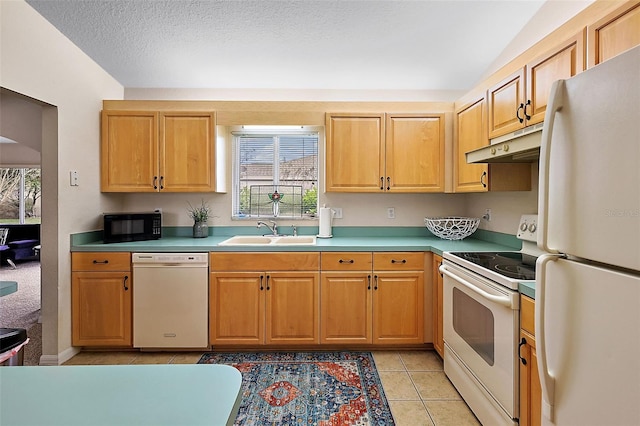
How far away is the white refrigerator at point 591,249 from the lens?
79 centimetres

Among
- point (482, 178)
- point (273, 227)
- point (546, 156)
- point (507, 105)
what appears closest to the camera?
point (546, 156)

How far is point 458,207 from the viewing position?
3.34 metres

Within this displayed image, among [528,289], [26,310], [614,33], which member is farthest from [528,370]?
[26,310]

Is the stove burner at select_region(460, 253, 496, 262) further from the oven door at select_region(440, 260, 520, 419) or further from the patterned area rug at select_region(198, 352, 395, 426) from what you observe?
the patterned area rug at select_region(198, 352, 395, 426)

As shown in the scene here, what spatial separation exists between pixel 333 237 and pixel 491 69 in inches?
85.2

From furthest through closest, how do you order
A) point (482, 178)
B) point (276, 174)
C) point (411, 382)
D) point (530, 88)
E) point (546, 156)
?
point (276, 174), point (482, 178), point (411, 382), point (530, 88), point (546, 156)

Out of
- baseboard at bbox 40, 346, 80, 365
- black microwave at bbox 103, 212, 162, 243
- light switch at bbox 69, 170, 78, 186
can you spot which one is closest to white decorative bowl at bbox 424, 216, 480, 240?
black microwave at bbox 103, 212, 162, 243

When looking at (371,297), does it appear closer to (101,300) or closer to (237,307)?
(237,307)

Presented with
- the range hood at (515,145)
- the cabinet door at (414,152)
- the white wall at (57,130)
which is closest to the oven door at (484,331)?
the range hood at (515,145)

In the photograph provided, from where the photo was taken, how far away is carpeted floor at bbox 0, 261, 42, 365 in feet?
9.22

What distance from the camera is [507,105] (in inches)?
83.0

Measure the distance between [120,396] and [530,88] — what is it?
233 centimetres

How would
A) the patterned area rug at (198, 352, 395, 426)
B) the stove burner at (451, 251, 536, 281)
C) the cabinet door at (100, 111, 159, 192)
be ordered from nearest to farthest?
the stove burner at (451, 251, 536, 281), the patterned area rug at (198, 352, 395, 426), the cabinet door at (100, 111, 159, 192)

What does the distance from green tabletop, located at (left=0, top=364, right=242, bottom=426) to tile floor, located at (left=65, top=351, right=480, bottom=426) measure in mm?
1638
